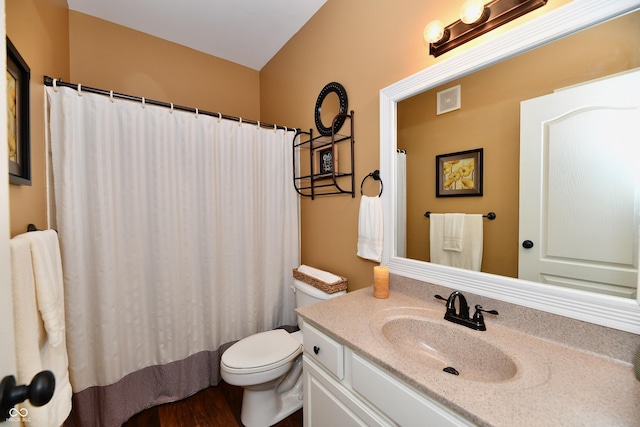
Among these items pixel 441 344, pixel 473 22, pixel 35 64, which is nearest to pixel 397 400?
pixel 441 344

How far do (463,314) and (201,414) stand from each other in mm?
1625

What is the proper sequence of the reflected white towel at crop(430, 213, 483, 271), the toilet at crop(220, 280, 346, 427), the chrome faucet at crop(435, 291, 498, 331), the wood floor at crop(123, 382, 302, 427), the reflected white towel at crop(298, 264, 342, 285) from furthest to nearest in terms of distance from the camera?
the reflected white towel at crop(298, 264, 342, 285) → the wood floor at crop(123, 382, 302, 427) → the toilet at crop(220, 280, 346, 427) → the reflected white towel at crop(430, 213, 483, 271) → the chrome faucet at crop(435, 291, 498, 331)

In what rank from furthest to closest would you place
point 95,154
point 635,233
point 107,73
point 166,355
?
1. point 107,73
2. point 166,355
3. point 95,154
4. point 635,233

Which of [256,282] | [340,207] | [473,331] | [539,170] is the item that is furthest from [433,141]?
[256,282]

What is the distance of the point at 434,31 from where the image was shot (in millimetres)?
1052

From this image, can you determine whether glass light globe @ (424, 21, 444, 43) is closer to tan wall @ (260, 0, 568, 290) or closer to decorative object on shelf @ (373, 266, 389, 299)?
tan wall @ (260, 0, 568, 290)

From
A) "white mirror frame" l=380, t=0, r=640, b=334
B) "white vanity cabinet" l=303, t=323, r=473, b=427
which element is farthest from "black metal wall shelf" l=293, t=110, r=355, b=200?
"white vanity cabinet" l=303, t=323, r=473, b=427

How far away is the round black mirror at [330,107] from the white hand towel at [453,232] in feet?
2.83

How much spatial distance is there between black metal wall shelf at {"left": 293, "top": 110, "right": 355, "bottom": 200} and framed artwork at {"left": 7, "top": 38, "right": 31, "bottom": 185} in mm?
1311

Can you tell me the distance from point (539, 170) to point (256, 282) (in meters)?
1.78

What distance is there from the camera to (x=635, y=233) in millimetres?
717

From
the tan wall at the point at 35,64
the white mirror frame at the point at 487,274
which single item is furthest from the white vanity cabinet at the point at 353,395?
the tan wall at the point at 35,64

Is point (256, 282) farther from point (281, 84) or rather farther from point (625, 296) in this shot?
point (625, 296)

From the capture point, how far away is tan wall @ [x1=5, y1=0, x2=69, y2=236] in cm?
86
